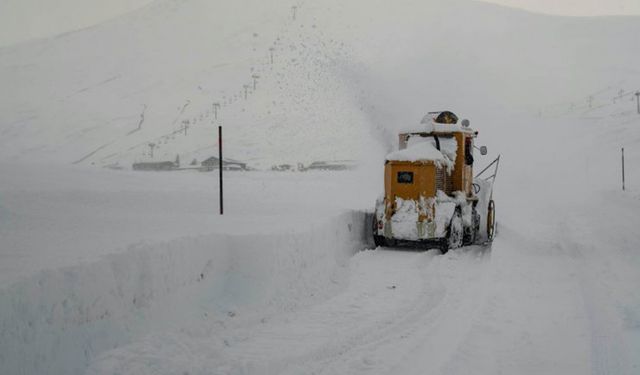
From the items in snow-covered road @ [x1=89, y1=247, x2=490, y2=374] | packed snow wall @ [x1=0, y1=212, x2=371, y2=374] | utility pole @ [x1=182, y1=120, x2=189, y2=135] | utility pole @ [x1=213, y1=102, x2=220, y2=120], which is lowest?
snow-covered road @ [x1=89, y1=247, x2=490, y2=374]

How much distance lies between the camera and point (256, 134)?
5475 cm

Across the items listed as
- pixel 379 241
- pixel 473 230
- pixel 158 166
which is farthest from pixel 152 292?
pixel 158 166

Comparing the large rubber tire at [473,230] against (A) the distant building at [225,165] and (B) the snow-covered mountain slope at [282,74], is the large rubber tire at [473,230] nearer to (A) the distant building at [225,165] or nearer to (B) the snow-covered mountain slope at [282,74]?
(B) the snow-covered mountain slope at [282,74]

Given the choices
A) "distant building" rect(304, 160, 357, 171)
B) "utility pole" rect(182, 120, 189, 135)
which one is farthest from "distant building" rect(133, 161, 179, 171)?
"utility pole" rect(182, 120, 189, 135)

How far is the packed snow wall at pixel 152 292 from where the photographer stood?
14.8 feet

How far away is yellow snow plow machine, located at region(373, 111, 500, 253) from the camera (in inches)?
485

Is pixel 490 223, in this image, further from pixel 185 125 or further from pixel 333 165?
pixel 185 125

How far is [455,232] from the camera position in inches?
495

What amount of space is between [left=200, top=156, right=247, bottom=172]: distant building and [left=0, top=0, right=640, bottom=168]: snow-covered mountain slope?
165cm

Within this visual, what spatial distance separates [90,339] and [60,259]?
3.13 feet

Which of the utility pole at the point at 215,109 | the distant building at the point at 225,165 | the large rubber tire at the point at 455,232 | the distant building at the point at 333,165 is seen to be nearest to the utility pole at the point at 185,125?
the utility pole at the point at 215,109

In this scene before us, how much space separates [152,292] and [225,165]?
36.5m

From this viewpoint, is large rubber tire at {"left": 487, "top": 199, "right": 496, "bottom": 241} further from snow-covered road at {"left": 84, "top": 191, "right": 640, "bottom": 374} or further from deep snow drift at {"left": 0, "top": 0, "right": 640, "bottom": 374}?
snow-covered road at {"left": 84, "top": 191, "right": 640, "bottom": 374}

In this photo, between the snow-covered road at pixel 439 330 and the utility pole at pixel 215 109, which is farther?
the utility pole at pixel 215 109
